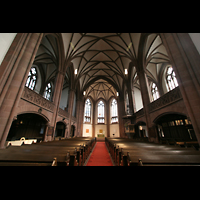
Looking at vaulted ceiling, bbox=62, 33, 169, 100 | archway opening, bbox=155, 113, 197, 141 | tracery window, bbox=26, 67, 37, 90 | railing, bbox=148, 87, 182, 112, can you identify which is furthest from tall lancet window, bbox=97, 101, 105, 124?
railing, bbox=148, 87, 182, 112

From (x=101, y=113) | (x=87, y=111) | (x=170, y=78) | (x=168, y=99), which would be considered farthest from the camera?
(x=101, y=113)

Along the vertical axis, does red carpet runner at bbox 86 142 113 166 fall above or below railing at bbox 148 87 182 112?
below

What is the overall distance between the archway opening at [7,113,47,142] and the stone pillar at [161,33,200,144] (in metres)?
12.0

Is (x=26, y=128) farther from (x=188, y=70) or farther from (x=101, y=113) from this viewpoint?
(x=101, y=113)

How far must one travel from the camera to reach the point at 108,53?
50.2 feet

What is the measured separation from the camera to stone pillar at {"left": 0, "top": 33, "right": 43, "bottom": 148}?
3.83 meters

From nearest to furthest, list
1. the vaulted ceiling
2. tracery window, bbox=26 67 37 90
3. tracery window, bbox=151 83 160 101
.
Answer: the vaulted ceiling → tracery window, bbox=26 67 37 90 → tracery window, bbox=151 83 160 101

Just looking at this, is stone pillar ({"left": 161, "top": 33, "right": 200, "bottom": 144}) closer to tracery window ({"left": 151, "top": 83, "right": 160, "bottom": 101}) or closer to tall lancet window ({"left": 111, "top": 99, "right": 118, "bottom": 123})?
tracery window ({"left": 151, "top": 83, "right": 160, "bottom": 101})

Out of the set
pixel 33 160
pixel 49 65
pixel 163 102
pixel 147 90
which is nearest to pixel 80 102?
pixel 49 65

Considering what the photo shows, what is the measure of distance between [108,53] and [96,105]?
1480 centimetres

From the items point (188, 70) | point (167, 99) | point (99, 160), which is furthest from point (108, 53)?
point (99, 160)

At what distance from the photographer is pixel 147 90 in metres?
9.73
